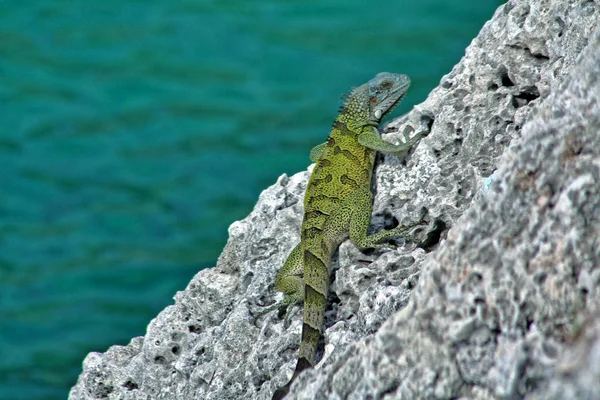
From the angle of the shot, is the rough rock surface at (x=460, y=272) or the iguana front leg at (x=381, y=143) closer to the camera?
the rough rock surface at (x=460, y=272)

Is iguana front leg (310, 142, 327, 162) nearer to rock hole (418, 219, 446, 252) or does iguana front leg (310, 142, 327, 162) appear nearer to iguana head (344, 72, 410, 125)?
iguana head (344, 72, 410, 125)

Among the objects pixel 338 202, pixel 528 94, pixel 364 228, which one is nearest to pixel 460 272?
pixel 364 228

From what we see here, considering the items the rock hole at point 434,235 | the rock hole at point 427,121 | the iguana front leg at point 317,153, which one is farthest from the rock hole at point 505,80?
the iguana front leg at point 317,153

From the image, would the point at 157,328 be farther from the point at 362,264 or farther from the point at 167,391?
the point at 362,264

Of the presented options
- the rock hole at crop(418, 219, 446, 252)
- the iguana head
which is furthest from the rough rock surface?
the iguana head

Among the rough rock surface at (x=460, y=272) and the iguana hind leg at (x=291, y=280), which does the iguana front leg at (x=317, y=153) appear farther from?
the iguana hind leg at (x=291, y=280)

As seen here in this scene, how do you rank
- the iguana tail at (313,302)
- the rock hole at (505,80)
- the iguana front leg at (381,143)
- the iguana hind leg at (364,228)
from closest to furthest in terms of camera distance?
the iguana tail at (313,302) < the iguana hind leg at (364,228) < the rock hole at (505,80) < the iguana front leg at (381,143)

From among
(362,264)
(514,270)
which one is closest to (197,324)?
(362,264)
